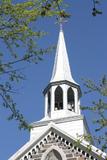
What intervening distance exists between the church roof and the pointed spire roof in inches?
252

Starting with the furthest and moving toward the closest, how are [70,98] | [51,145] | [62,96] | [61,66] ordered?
[61,66]
[70,98]
[62,96]
[51,145]

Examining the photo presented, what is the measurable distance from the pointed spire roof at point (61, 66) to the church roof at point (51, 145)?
6402 millimetres

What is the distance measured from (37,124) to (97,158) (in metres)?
6.45

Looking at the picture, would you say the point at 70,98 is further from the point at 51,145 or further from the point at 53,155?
the point at 53,155

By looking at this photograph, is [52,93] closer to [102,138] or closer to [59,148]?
[59,148]

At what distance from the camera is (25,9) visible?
10812 mm

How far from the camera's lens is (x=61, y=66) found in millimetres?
32219

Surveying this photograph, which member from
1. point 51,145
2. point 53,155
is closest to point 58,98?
point 51,145

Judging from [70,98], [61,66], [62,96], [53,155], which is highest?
[61,66]

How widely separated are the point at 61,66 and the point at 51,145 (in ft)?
32.1

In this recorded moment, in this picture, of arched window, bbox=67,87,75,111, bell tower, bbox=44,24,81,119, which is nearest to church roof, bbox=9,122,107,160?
bell tower, bbox=44,24,81,119

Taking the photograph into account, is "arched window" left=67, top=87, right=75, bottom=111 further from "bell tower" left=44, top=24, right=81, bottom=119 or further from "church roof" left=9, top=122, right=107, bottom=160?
"church roof" left=9, top=122, right=107, bottom=160

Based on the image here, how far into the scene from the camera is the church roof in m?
Result: 22.7

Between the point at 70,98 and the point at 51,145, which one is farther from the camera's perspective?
the point at 70,98
